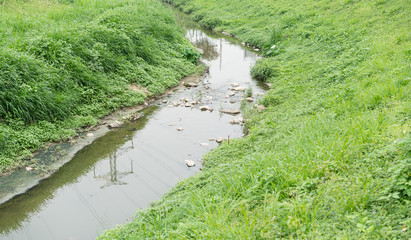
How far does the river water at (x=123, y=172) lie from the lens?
5.54 metres

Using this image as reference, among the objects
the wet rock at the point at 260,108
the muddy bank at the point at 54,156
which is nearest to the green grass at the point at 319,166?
the wet rock at the point at 260,108

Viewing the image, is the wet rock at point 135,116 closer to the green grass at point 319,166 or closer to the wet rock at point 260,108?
the green grass at point 319,166

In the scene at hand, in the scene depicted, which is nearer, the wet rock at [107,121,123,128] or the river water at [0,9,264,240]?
the river water at [0,9,264,240]

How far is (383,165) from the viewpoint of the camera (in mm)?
3852

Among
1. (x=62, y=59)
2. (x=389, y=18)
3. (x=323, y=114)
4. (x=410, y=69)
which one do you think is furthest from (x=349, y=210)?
(x=389, y=18)

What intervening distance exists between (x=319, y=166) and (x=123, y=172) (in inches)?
160

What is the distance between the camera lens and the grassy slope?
24.0 ft

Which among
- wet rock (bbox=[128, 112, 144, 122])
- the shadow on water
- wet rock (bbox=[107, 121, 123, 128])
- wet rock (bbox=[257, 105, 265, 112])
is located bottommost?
the shadow on water

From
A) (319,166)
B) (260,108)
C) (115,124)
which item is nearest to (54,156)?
(115,124)

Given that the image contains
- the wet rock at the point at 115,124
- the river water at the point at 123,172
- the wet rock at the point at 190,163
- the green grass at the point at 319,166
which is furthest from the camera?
the wet rock at the point at 115,124

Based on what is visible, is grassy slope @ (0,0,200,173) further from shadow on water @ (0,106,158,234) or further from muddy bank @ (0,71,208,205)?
shadow on water @ (0,106,158,234)

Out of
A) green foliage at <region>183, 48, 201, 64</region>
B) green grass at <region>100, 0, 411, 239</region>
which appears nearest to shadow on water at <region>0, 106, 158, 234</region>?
green grass at <region>100, 0, 411, 239</region>

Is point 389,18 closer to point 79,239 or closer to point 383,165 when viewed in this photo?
point 383,165

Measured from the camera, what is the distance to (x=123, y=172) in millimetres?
6926
